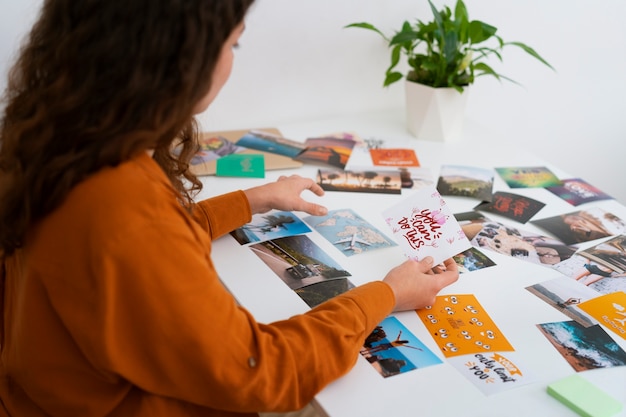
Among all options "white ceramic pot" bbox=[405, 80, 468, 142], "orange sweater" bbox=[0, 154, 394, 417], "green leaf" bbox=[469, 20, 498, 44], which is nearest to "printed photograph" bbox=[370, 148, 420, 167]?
"white ceramic pot" bbox=[405, 80, 468, 142]

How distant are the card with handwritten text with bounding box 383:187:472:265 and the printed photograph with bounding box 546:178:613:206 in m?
0.50

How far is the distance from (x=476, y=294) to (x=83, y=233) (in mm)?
679

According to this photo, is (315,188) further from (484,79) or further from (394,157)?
(484,79)

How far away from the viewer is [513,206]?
146 centimetres

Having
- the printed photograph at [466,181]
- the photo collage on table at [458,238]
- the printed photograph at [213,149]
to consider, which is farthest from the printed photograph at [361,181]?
the printed photograph at [213,149]

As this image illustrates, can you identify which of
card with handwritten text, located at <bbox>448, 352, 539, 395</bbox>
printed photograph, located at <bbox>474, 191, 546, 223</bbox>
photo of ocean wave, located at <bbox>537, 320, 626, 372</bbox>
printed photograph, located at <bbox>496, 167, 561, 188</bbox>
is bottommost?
card with handwritten text, located at <bbox>448, 352, 539, 395</bbox>

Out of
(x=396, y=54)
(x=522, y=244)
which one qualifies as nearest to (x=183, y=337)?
(x=522, y=244)

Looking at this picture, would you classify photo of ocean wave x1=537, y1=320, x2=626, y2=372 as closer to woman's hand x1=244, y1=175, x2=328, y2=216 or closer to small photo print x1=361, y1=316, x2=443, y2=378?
small photo print x1=361, y1=316, x2=443, y2=378

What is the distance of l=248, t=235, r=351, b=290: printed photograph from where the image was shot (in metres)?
1.13

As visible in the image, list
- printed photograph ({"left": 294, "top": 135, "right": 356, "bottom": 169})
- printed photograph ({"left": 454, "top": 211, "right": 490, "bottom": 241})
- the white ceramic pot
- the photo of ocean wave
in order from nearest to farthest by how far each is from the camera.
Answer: the photo of ocean wave, printed photograph ({"left": 454, "top": 211, "right": 490, "bottom": 241}), printed photograph ({"left": 294, "top": 135, "right": 356, "bottom": 169}), the white ceramic pot

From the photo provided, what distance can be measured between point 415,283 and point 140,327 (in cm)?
47

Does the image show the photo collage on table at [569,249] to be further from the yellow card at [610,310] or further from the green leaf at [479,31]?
the green leaf at [479,31]

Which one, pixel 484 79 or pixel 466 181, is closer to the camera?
pixel 466 181

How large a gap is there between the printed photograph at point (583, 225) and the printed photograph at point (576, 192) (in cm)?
5
